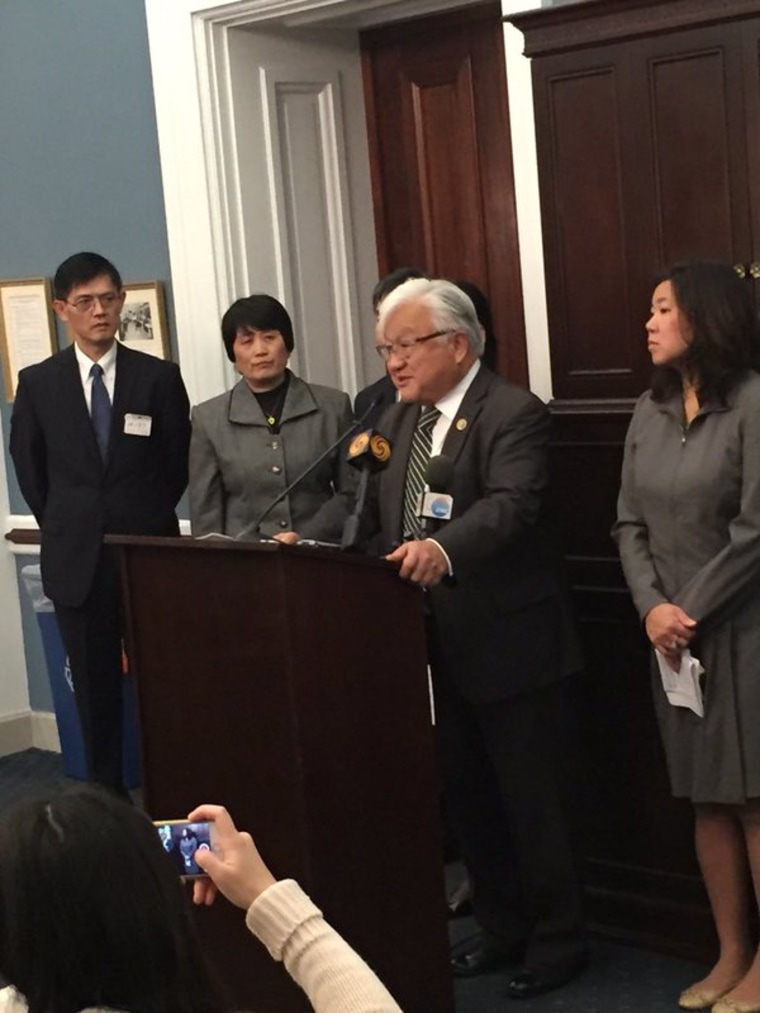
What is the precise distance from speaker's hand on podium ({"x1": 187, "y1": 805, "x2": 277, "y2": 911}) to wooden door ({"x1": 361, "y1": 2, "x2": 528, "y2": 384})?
338cm

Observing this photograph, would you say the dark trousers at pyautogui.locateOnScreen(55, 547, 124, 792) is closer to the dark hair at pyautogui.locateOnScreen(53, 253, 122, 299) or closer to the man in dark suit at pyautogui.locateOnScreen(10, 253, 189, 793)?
the man in dark suit at pyautogui.locateOnScreen(10, 253, 189, 793)

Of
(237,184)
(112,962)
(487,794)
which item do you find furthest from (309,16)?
(112,962)

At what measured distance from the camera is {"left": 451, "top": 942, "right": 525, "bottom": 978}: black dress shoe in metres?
3.79

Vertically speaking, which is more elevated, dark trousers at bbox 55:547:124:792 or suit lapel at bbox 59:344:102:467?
suit lapel at bbox 59:344:102:467

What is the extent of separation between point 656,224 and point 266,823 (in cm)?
149

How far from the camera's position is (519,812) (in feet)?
11.9

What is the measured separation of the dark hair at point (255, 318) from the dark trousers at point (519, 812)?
3.68ft

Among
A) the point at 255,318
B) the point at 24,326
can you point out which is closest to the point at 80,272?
the point at 255,318

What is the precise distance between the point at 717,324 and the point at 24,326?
318 centimetres

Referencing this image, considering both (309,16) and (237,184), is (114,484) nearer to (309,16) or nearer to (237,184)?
(237,184)

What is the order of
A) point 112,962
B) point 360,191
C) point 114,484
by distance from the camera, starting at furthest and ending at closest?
point 360,191
point 114,484
point 112,962

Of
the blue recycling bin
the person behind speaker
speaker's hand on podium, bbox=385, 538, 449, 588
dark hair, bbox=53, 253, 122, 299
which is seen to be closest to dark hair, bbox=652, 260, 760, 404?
speaker's hand on podium, bbox=385, 538, 449, 588

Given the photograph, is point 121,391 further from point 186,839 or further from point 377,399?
point 186,839

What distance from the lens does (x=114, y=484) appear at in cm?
476
